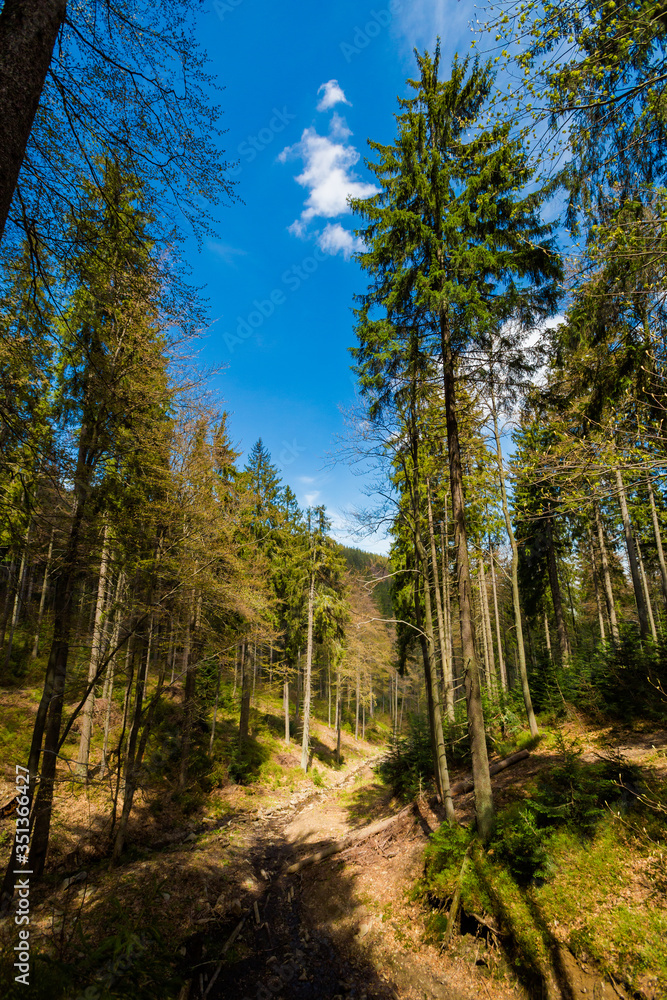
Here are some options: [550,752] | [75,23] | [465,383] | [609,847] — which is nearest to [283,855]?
[550,752]

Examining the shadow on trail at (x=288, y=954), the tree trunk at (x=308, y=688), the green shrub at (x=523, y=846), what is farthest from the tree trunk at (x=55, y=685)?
the tree trunk at (x=308, y=688)

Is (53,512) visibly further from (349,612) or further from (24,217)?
(349,612)

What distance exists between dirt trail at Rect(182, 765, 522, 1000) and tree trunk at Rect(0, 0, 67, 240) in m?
9.30

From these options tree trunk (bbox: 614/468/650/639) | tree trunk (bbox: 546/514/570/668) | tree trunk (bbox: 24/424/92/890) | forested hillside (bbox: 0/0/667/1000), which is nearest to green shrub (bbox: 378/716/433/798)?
forested hillside (bbox: 0/0/667/1000)

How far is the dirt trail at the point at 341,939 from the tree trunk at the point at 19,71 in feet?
30.5

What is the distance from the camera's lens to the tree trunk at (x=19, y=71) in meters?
2.80

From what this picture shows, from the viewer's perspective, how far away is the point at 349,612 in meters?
22.6

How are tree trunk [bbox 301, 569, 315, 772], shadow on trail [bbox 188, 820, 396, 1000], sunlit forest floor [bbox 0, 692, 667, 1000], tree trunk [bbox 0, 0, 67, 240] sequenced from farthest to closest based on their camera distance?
tree trunk [bbox 301, 569, 315, 772] < shadow on trail [bbox 188, 820, 396, 1000] < sunlit forest floor [bbox 0, 692, 667, 1000] < tree trunk [bbox 0, 0, 67, 240]

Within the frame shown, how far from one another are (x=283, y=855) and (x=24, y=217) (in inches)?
529

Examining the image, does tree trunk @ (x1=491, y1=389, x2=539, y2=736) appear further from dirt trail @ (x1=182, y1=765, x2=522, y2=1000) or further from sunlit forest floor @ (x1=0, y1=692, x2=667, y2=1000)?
dirt trail @ (x1=182, y1=765, x2=522, y2=1000)

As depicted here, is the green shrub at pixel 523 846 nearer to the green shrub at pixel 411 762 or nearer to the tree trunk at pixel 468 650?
the tree trunk at pixel 468 650

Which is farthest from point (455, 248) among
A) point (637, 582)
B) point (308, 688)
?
point (308, 688)

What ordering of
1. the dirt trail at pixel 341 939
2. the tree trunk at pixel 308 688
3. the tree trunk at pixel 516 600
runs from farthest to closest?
the tree trunk at pixel 308 688
the tree trunk at pixel 516 600
the dirt trail at pixel 341 939

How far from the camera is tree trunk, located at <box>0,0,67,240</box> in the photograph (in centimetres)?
280
